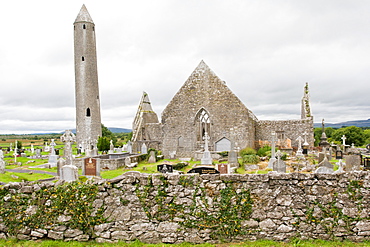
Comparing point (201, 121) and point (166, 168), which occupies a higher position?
point (201, 121)

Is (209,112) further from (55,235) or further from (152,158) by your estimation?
(55,235)

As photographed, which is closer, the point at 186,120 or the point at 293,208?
the point at 293,208

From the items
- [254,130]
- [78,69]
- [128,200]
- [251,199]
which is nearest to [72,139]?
[128,200]

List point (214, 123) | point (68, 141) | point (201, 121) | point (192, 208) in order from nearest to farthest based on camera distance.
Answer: point (192, 208), point (68, 141), point (214, 123), point (201, 121)

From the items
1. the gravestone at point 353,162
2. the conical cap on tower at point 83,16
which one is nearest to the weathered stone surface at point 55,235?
the gravestone at point 353,162

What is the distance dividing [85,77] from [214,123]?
88.2 ft

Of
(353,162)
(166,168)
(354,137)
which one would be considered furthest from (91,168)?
(354,137)

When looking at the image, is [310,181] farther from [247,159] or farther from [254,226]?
[247,159]

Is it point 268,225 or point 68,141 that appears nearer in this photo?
point 268,225

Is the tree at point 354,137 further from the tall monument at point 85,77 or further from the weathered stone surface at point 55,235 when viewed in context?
the weathered stone surface at point 55,235

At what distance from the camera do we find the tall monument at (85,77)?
136 ft

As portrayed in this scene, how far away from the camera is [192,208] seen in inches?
243

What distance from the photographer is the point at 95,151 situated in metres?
23.7

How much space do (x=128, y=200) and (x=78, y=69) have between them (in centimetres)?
3975
